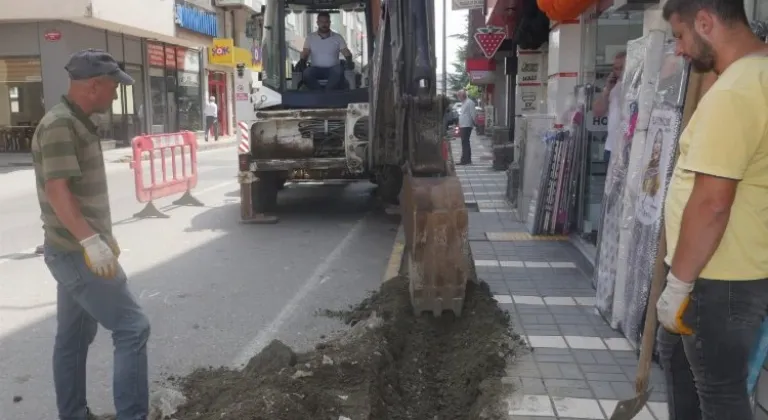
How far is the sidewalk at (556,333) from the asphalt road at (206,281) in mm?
1341

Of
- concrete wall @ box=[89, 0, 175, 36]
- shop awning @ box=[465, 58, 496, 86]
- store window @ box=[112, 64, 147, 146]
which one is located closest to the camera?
concrete wall @ box=[89, 0, 175, 36]

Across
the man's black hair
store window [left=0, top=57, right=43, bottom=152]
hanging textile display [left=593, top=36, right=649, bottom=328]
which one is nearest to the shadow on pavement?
hanging textile display [left=593, top=36, right=649, bottom=328]

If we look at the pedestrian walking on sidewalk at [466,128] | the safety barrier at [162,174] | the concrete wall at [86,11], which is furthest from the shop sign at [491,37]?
the concrete wall at [86,11]

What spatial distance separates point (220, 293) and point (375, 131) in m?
2.17

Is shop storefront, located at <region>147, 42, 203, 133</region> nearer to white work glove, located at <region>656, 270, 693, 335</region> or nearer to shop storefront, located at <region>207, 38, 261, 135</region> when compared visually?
shop storefront, located at <region>207, 38, 261, 135</region>

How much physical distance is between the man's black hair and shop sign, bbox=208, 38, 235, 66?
3068 cm

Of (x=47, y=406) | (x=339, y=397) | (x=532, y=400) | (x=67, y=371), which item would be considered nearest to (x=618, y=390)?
(x=532, y=400)

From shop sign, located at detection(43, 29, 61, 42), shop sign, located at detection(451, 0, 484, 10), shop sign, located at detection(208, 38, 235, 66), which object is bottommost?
shop sign, located at detection(451, 0, 484, 10)

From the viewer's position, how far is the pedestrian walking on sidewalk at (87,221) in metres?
3.24

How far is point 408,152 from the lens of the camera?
5258 mm

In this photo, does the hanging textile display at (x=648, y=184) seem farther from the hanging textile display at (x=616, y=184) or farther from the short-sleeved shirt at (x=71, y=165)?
the short-sleeved shirt at (x=71, y=165)

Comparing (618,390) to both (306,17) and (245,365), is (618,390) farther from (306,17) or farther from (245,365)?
(306,17)

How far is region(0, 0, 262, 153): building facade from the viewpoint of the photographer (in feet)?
70.2

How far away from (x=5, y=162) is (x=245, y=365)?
1880 centimetres
